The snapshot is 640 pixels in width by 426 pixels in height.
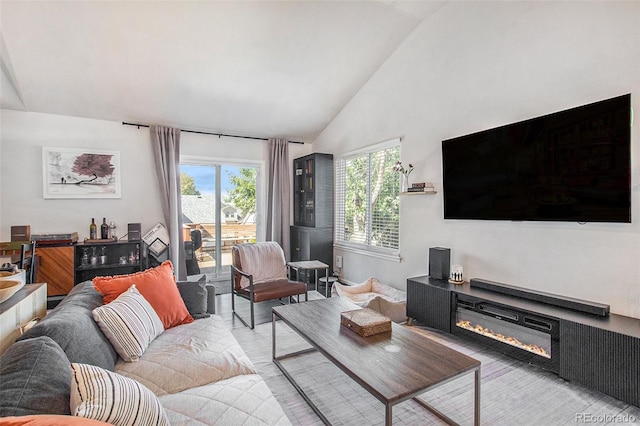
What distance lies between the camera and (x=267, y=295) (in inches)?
133

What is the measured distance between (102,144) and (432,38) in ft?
14.9

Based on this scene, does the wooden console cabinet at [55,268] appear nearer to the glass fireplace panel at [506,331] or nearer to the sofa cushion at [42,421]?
the sofa cushion at [42,421]

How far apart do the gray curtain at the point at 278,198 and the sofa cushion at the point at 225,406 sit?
3966mm

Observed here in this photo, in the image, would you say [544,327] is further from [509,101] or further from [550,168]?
[509,101]

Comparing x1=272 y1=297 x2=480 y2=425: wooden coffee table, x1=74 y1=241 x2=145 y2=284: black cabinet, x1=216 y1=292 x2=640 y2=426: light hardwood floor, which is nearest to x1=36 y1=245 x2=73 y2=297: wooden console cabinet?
x1=74 y1=241 x2=145 y2=284: black cabinet

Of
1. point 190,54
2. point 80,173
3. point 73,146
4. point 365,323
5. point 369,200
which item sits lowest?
point 365,323

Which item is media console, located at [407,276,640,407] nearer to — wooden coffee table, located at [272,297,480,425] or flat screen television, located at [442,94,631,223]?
flat screen television, located at [442,94,631,223]

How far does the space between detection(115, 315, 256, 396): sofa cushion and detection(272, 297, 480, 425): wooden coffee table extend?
508mm

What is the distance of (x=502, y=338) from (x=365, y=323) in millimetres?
1278

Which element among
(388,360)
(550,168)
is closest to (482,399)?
(388,360)

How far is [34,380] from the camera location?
0.99 metres

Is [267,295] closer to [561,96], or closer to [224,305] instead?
[224,305]

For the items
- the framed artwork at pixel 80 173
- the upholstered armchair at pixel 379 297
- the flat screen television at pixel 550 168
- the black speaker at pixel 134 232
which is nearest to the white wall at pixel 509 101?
the flat screen television at pixel 550 168

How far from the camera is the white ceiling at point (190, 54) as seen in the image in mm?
3062
